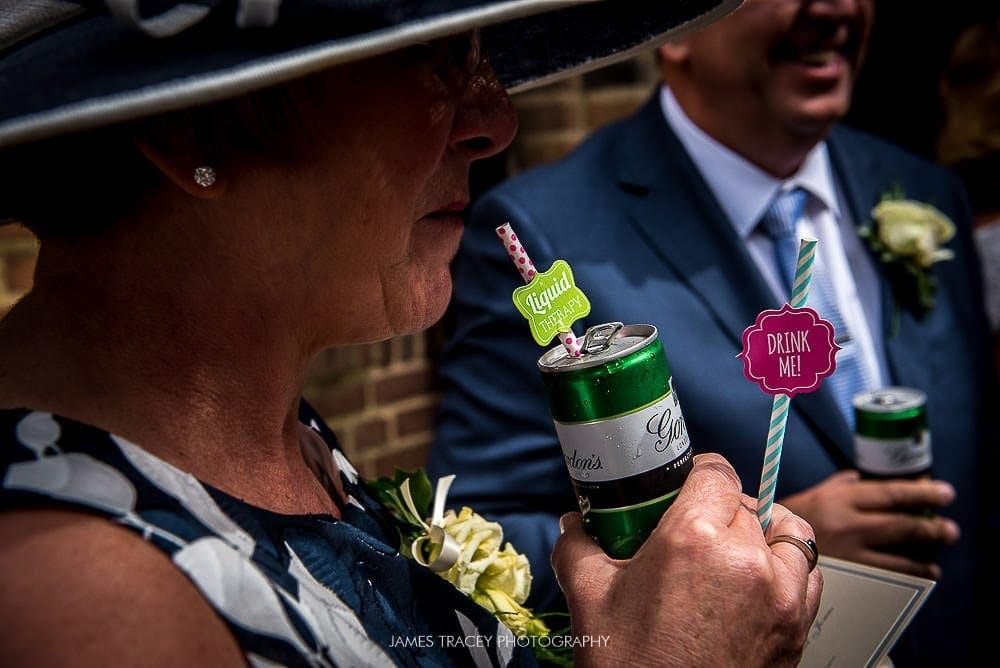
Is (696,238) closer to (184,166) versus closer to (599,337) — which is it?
(599,337)

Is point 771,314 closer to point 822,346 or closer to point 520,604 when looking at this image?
point 822,346

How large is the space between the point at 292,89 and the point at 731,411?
92 centimetres

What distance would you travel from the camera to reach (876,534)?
1603 millimetres

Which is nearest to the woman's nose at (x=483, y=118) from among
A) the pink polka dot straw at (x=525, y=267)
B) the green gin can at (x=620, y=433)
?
the pink polka dot straw at (x=525, y=267)

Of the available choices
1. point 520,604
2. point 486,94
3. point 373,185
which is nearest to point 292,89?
point 373,185

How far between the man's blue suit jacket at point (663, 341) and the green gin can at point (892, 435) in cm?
15

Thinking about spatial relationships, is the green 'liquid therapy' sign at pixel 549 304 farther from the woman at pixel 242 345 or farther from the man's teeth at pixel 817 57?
the man's teeth at pixel 817 57

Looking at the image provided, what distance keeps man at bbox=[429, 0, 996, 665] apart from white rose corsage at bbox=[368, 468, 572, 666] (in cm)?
32

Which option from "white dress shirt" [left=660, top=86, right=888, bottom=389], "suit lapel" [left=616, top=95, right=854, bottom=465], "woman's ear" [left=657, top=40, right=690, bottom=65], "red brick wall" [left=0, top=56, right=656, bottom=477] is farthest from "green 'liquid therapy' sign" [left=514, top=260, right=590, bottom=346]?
"red brick wall" [left=0, top=56, right=656, bottom=477]

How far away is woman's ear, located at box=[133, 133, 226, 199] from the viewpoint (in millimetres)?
810

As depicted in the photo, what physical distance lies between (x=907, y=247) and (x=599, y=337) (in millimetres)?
1269

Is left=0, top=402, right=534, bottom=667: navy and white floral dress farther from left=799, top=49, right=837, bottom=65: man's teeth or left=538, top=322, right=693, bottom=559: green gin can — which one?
left=799, top=49, right=837, bottom=65: man's teeth

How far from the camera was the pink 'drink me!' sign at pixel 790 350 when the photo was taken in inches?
35.9

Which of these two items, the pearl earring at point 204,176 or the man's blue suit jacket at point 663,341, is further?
the man's blue suit jacket at point 663,341
